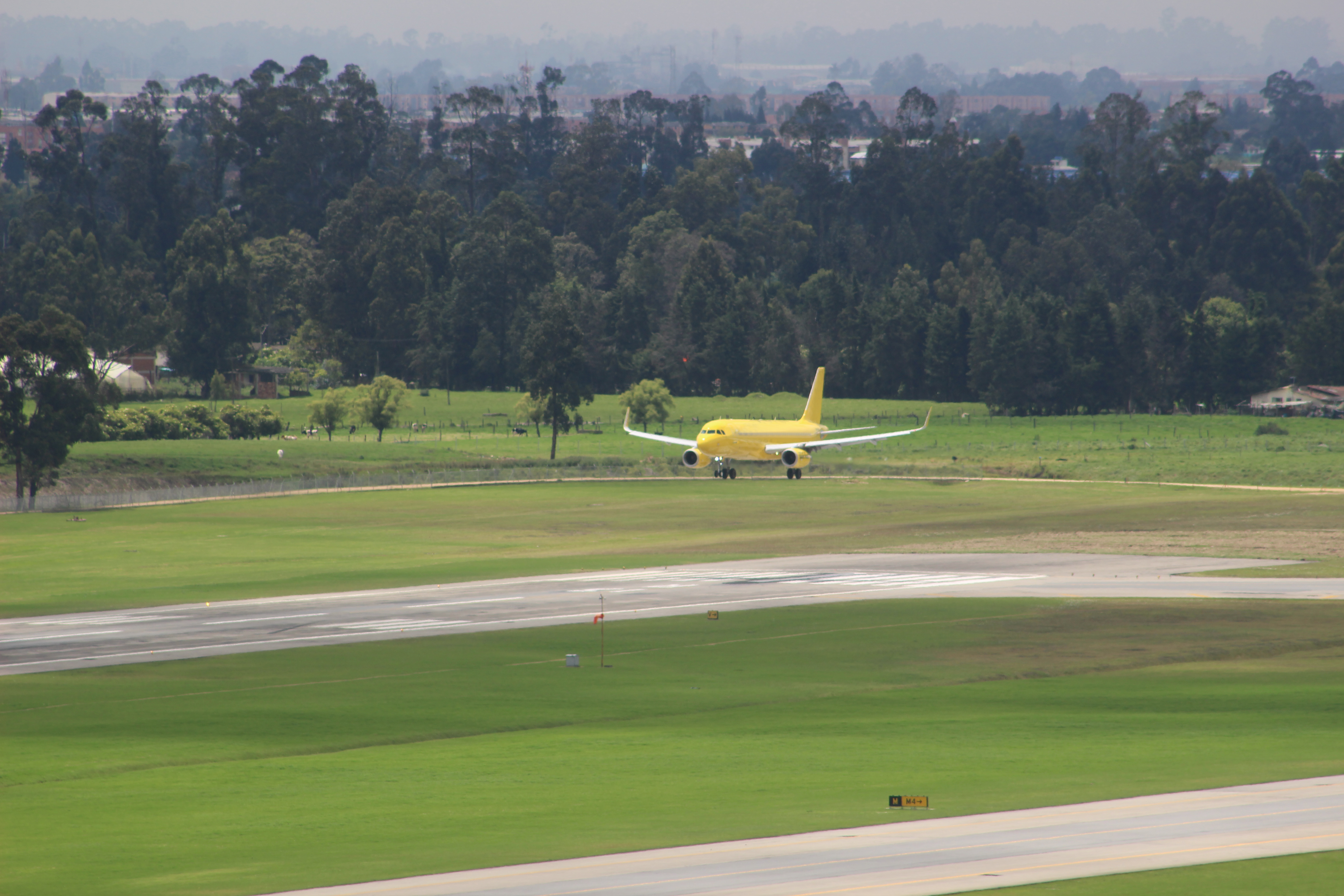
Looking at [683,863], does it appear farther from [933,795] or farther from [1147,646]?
[1147,646]

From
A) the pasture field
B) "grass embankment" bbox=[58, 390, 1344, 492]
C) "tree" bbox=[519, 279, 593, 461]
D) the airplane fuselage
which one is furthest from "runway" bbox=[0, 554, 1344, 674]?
"tree" bbox=[519, 279, 593, 461]

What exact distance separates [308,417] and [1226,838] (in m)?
173

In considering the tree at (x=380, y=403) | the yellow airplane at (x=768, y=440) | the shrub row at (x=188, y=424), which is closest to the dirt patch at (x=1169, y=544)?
the yellow airplane at (x=768, y=440)

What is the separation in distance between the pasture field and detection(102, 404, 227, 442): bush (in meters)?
149

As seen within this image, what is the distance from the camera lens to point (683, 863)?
26438mm

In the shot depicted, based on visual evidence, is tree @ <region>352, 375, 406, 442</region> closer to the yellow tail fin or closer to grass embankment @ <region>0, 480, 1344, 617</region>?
grass embankment @ <region>0, 480, 1344, 617</region>

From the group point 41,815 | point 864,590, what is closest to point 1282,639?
point 864,590

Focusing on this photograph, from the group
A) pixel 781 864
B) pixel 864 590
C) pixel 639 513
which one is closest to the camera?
pixel 781 864

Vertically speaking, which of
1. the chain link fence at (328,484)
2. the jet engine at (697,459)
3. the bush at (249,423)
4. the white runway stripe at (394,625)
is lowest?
the chain link fence at (328,484)

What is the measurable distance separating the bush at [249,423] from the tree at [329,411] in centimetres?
455

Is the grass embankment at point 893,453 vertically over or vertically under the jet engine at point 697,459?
under

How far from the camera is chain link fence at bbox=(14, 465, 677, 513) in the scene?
378 feet

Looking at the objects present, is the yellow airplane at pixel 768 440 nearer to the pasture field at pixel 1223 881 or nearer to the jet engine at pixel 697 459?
the jet engine at pixel 697 459

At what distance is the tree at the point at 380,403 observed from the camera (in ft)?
580
